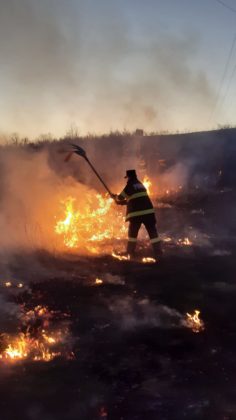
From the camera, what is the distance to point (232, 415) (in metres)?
3.32

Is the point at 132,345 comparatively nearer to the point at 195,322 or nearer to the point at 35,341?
the point at 195,322

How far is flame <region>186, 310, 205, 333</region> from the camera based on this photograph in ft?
16.5

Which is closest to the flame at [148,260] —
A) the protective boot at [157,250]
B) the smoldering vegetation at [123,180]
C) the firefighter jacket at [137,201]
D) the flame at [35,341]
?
the protective boot at [157,250]

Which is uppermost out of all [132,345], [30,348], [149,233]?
[149,233]

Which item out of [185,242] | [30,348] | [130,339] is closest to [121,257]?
[185,242]

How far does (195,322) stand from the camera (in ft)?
17.0

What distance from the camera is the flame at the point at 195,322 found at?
5.02m

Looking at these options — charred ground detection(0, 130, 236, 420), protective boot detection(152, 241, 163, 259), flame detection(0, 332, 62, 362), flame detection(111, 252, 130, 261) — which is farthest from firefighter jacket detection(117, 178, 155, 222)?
flame detection(0, 332, 62, 362)

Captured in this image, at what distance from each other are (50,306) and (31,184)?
5.27 metres

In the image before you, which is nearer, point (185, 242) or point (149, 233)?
point (149, 233)

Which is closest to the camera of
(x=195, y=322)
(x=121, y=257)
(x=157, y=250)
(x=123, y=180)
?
(x=195, y=322)

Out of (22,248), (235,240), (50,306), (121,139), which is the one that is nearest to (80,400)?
(50,306)

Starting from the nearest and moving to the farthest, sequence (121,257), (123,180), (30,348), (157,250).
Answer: (30,348)
(157,250)
(121,257)
(123,180)

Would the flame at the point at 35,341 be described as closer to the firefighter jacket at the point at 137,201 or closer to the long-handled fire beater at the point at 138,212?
the long-handled fire beater at the point at 138,212
